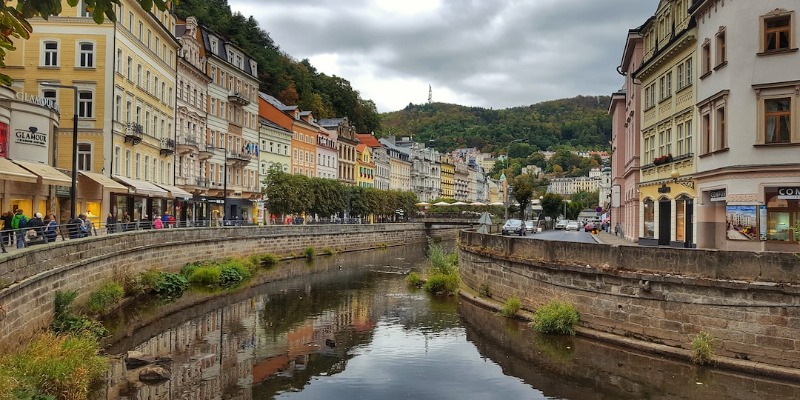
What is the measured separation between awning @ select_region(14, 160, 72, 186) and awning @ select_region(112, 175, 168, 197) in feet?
34.3

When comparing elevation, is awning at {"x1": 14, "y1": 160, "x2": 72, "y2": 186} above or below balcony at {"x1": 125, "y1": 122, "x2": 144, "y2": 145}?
below

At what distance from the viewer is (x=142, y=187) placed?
141 feet

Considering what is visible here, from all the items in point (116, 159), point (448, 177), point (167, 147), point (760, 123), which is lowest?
point (116, 159)

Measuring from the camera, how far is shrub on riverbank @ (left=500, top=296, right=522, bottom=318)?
2405 cm

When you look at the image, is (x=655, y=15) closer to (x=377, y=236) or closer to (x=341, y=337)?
(x=341, y=337)

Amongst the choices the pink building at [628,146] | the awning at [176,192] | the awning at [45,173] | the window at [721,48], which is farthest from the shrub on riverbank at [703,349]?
the awning at [176,192]

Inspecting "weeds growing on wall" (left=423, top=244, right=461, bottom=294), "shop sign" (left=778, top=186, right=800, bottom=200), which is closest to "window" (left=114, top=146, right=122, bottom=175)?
"weeds growing on wall" (left=423, top=244, right=461, bottom=294)

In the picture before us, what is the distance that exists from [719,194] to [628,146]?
20.8m

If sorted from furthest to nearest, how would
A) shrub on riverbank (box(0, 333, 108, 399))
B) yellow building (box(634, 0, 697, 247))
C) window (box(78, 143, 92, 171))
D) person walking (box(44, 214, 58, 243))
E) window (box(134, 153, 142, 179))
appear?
window (box(134, 153, 142, 179)) → window (box(78, 143, 92, 171)) → yellow building (box(634, 0, 697, 247)) → person walking (box(44, 214, 58, 243)) → shrub on riverbank (box(0, 333, 108, 399))

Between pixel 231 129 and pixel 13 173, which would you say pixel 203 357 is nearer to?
pixel 13 173

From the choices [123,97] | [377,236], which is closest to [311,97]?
[377,236]

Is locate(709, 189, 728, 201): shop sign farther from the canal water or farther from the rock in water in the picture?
the rock in water

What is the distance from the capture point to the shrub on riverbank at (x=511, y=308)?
24047 millimetres

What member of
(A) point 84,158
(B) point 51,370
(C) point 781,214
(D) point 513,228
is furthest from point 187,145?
(C) point 781,214
